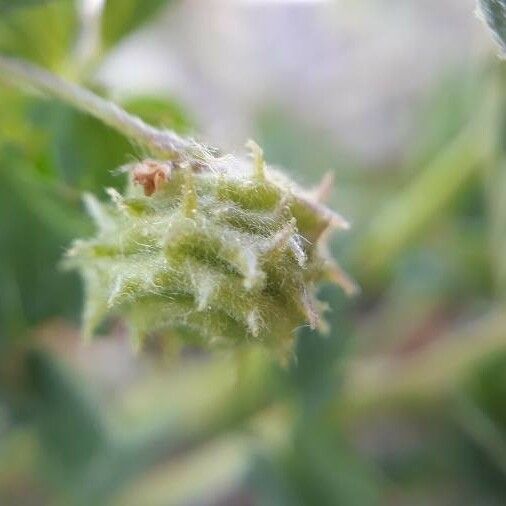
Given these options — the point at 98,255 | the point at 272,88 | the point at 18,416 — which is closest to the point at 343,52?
the point at 272,88

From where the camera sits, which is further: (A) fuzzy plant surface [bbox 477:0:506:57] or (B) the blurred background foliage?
(B) the blurred background foliage

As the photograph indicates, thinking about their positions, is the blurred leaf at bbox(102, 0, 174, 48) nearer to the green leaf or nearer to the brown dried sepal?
the brown dried sepal

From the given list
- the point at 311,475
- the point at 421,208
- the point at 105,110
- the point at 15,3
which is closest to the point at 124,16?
the point at 15,3

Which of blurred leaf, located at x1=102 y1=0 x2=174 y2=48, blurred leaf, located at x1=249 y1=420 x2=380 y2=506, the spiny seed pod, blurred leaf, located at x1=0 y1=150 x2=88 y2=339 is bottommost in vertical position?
the spiny seed pod

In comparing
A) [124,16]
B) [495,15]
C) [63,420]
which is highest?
[124,16]

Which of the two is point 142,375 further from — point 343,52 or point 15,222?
point 343,52

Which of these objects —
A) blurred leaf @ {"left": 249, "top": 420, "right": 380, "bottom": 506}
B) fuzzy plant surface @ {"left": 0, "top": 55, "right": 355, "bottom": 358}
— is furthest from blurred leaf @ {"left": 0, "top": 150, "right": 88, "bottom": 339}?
blurred leaf @ {"left": 249, "top": 420, "right": 380, "bottom": 506}

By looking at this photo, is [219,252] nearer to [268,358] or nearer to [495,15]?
[495,15]
